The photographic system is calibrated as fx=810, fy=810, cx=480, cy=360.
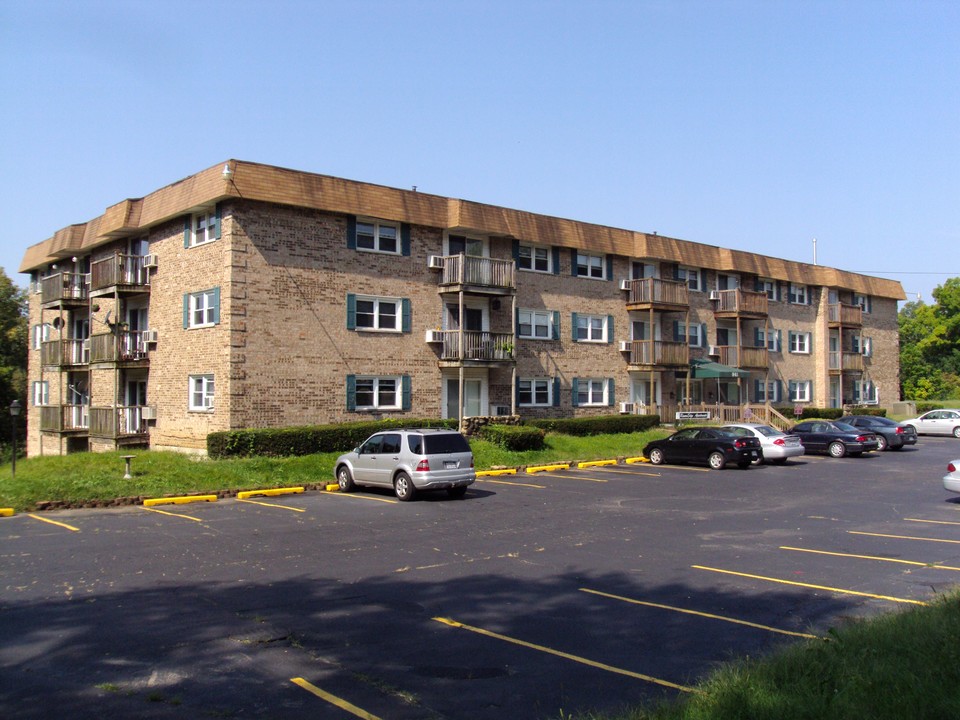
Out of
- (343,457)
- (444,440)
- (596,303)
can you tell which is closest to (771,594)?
(444,440)

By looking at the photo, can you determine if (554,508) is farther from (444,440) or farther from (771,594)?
(771,594)

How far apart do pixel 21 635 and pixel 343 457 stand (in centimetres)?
1320

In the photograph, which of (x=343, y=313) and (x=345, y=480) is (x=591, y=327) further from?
(x=345, y=480)

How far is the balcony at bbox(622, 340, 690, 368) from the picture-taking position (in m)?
37.7

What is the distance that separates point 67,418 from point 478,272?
19140 mm

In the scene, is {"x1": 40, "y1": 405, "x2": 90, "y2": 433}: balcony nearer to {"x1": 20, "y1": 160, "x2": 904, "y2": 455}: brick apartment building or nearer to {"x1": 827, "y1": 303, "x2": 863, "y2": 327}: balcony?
{"x1": 20, "y1": 160, "x2": 904, "y2": 455}: brick apartment building

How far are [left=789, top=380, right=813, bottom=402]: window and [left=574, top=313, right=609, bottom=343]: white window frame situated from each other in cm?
1715

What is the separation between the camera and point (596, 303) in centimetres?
3697

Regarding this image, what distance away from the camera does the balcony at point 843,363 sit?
50.6 metres

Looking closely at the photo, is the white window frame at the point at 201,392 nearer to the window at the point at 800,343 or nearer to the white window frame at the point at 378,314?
the white window frame at the point at 378,314

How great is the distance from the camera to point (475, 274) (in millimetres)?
Result: 31000

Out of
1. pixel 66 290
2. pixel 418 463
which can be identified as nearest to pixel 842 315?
pixel 418 463

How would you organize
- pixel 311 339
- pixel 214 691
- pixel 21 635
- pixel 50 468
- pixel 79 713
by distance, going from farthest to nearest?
1. pixel 311 339
2. pixel 50 468
3. pixel 21 635
4. pixel 214 691
5. pixel 79 713

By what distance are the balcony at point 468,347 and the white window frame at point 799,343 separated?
2485 centimetres
